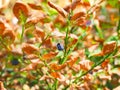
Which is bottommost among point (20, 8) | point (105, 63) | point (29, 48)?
point (105, 63)

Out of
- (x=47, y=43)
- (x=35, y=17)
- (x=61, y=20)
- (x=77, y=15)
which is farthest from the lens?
(x=61, y=20)

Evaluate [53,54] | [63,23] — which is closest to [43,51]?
[63,23]

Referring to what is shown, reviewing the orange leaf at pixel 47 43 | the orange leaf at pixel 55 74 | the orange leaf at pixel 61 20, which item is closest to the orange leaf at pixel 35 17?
the orange leaf at pixel 47 43

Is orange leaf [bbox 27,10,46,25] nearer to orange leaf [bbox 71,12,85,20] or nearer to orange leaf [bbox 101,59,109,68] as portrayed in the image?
orange leaf [bbox 71,12,85,20]

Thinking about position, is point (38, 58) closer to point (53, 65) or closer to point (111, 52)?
point (53, 65)

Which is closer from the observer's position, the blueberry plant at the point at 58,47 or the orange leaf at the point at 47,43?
the blueberry plant at the point at 58,47

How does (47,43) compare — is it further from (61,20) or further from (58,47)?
(61,20)

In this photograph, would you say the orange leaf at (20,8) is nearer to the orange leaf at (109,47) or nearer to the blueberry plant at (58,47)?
the blueberry plant at (58,47)

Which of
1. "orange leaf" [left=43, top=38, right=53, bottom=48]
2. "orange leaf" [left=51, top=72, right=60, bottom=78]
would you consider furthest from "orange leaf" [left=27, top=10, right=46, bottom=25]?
"orange leaf" [left=51, top=72, right=60, bottom=78]

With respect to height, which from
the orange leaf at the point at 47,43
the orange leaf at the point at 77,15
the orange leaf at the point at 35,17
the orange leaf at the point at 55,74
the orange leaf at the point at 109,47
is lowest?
the orange leaf at the point at 55,74

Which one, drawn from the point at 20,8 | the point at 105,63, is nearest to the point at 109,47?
the point at 105,63

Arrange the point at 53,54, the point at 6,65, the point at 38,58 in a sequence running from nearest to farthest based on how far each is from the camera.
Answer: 1. the point at 53,54
2. the point at 38,58
3. the point at 6,65
